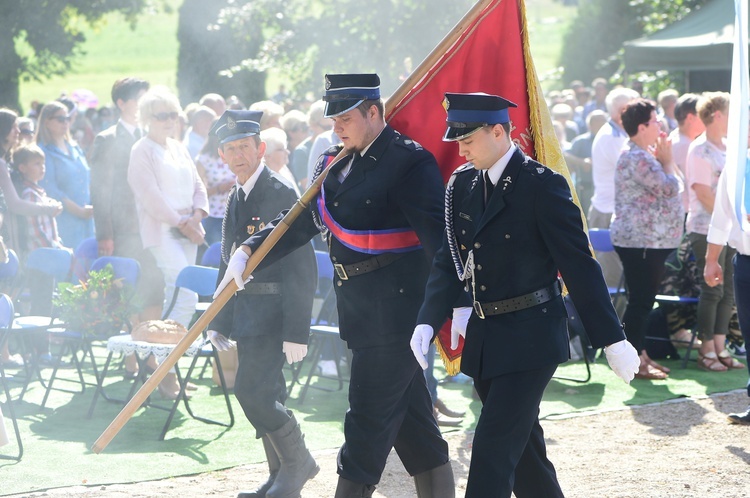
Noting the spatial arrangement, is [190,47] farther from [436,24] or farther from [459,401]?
[459,401]

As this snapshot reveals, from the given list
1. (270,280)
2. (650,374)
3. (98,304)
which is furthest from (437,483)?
(650,374)

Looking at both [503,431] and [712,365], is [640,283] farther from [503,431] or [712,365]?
[503,431]

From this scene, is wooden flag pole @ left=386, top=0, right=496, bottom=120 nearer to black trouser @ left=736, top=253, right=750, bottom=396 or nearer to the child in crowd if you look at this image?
black trouser @ left=736, top=253, right=750, bottom=396

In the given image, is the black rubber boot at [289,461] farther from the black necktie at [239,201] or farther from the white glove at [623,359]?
the white glove at [623,359]

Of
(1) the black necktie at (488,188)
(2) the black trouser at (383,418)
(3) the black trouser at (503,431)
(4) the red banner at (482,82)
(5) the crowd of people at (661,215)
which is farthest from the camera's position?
(5) the crowd of people at (661,215)

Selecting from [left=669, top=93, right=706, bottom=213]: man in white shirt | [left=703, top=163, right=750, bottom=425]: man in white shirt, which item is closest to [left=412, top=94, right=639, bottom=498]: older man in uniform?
[left=703, top=163, right=750, bottom=425]: man in white shirt

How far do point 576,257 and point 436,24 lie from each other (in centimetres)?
1385

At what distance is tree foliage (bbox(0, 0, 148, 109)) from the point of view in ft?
76.3

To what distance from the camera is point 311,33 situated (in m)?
18.1

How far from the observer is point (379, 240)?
470cm

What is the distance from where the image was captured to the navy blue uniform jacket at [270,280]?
547 centimetres

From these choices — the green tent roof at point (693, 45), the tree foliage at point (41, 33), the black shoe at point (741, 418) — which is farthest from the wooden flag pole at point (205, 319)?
the tree foliage at point (41, 33)

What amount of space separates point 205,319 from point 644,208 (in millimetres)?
4403

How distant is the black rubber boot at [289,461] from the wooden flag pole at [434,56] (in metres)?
1.71
